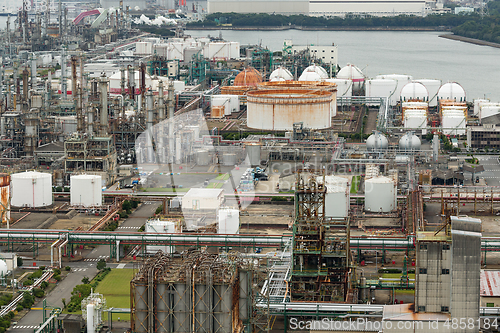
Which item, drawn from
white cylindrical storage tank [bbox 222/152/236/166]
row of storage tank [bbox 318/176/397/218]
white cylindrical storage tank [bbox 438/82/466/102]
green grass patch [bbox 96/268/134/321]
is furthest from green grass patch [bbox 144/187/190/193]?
white cylindrical storage tank [bbox 438/82/466/102]

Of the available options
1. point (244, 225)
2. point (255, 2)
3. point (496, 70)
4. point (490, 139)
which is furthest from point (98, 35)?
point (244, 225)

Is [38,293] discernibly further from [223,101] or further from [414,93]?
[414,93]

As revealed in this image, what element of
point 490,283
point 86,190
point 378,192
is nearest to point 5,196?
point 86,190

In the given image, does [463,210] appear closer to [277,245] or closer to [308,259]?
[277,245]

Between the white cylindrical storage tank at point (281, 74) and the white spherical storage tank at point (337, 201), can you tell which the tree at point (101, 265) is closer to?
the white spherical storage tank at point (337, 201)

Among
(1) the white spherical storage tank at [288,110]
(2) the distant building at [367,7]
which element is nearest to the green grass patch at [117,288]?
(1) the white spherical storage tank at [288,110]

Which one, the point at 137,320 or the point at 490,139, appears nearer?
the point at 137,320
